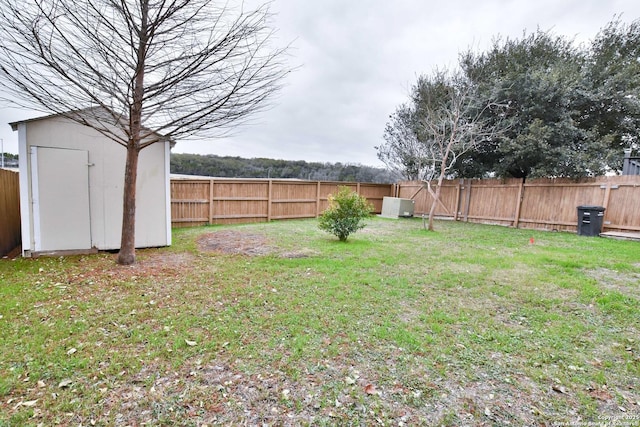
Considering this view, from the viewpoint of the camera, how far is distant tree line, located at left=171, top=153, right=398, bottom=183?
16.4m

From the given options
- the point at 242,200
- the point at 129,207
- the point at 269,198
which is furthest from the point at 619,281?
the point at 242,200

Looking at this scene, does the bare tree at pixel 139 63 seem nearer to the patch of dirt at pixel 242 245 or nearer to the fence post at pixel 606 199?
the patch of dirt at pixel 242 245

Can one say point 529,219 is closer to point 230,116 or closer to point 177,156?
point 230,116

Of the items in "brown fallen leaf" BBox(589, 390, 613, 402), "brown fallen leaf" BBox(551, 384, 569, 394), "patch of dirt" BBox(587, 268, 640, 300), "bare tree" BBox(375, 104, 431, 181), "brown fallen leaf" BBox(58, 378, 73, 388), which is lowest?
"brown fallen leaf" BBox(58, 378, 73, 388)

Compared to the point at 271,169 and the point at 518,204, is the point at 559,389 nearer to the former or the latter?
the point at 518,204

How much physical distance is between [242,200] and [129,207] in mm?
5981

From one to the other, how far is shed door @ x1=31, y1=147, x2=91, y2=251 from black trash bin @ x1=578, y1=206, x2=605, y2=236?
1265 cm

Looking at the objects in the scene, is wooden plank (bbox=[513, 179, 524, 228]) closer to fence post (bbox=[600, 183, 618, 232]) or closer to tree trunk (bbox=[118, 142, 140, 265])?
fence post (bbox=[600, 183, 618, 232])

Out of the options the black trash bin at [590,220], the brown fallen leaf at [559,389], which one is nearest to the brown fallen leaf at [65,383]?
the brown fallen leaf at [559,389]

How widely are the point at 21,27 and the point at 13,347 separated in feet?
12.9

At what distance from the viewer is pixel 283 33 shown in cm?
451

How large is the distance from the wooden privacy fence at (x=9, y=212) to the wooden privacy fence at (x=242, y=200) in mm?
3534

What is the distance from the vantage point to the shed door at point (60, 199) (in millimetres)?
5145

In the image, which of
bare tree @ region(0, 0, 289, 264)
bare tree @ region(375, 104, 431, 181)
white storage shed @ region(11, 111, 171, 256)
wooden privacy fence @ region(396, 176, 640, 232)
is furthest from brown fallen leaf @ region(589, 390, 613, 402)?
bare tree @ region(375, 104, 431, 181)
